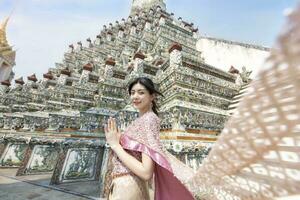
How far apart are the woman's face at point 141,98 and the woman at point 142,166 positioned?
143mm

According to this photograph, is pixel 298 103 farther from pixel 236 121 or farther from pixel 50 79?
pixel 50 79

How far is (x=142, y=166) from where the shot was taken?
1.53m

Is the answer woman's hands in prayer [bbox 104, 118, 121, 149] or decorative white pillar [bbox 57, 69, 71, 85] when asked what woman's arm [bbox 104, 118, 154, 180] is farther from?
decorative white pillar [bbox 57, 69, 71, 85]

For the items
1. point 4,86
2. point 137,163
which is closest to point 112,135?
point 137,163

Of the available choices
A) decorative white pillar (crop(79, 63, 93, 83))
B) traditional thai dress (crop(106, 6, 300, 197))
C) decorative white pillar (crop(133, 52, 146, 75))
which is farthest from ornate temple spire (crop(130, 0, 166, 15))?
traditional thai dress (crop(106, 6, 300, 197))

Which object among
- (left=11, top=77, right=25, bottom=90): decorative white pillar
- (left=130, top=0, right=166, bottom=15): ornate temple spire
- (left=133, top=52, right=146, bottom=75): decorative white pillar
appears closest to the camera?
(left=133, top=52, right=146, bottom=75): decorative white pillar

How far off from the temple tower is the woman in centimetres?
3922

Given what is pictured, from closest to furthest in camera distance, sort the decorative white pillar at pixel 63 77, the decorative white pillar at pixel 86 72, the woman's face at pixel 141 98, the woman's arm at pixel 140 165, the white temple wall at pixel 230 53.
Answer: the woman's arm at pixel 140 165
the woman's face at pixel 141 98
the decorative white pillar at pixel 86 72
the decorative white pillar at pixel 63 77
the white temple wall at pixel 230 53

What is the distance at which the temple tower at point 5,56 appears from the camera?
33438 mm

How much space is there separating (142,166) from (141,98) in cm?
67

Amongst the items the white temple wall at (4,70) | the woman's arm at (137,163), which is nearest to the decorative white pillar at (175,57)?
the woman's arm at (137,163)

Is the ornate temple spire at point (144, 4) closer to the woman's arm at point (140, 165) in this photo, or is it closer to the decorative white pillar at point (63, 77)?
the decorative white pillar at point (63, 77)

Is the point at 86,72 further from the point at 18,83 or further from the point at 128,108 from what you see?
the point at 18,83

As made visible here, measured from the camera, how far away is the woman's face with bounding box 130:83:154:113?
1.96 meters
